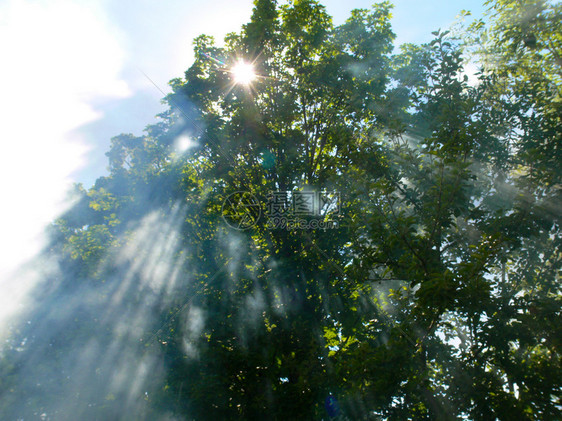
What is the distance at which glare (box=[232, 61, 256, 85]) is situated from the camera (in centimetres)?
938

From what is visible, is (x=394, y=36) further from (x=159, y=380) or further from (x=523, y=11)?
(x=159, y=380)
